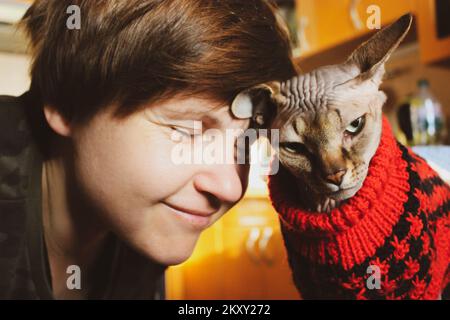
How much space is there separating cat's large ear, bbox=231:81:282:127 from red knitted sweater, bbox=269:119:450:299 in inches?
2.5

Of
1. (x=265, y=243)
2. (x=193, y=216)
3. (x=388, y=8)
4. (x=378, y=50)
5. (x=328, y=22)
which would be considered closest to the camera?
(x=378, y=50)

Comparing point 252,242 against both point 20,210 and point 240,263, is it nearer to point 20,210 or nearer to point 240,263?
point 240,263

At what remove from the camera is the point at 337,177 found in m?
0.41

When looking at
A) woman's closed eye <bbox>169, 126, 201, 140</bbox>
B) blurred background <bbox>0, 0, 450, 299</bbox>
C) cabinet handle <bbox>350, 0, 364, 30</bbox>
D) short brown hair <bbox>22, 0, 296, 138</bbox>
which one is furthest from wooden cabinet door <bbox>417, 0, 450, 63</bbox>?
woman's closed eye <bbox>169, 126, 201, 140</bbox>

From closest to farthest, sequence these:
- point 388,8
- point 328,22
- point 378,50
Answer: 1. point 378,50
2. point 388,8
3. point 328,22

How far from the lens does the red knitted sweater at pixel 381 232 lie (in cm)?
44

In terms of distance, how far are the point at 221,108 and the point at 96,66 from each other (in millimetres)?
132

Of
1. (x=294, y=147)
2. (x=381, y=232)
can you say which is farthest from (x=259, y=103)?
(x=381, y=232)

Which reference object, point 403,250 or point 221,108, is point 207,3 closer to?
point 221,108

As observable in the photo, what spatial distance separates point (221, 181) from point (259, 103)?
Result: 0.29ft

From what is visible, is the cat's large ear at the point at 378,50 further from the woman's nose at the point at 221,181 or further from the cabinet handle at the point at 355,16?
the cabinet handle at the point at 355,16

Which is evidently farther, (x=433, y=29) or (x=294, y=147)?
(x=433, y=29)

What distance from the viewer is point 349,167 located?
16.4 inches

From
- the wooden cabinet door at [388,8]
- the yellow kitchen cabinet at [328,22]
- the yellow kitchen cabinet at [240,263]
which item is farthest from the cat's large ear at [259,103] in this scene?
the yellow kitchen cabinet at [328,22]
